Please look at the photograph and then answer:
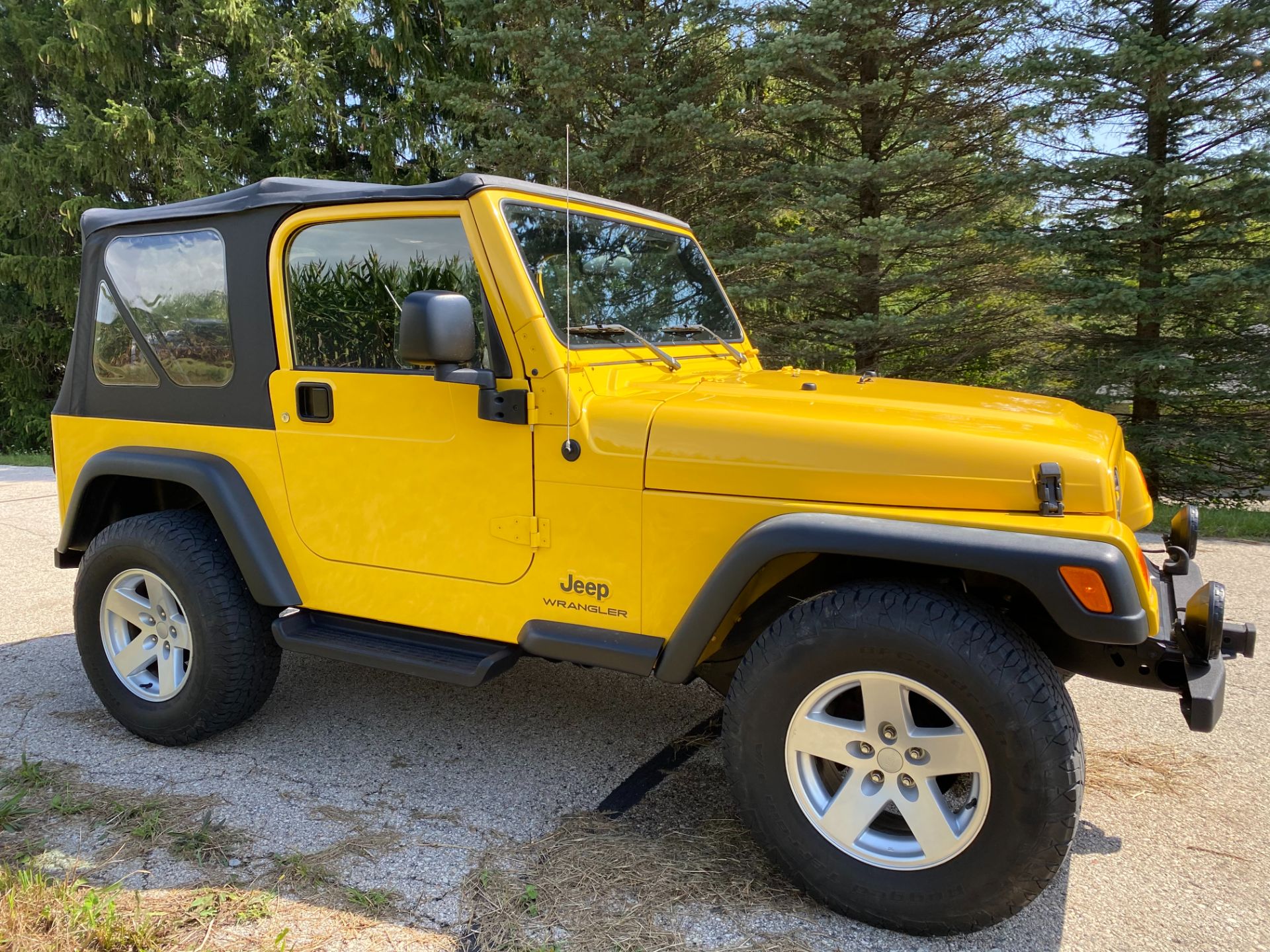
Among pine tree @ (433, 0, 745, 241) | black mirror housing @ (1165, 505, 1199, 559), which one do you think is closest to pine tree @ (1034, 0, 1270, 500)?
pine tree @ (433, 0, 745, 241)

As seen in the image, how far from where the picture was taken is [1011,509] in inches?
88.1

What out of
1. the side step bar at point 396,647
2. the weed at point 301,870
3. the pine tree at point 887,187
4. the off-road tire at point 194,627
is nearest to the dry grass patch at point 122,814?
the weed at point 301,870

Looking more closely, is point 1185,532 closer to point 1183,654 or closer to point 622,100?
point 1183,654

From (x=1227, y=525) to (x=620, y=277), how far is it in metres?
6.08

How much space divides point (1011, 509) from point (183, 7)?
15.7 metres

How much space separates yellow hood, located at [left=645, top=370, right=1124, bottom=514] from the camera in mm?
2240

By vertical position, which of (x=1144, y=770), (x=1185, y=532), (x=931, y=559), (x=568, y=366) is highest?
(x=568, y=366)

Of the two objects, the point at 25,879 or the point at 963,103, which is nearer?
the point at 25,879

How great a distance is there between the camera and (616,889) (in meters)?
2.47

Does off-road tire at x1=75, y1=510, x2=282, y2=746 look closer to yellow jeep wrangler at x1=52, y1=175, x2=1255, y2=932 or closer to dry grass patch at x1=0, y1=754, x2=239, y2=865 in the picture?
yellow jeep wrangler at x1=52, y1=175, x2=1255, y2=932

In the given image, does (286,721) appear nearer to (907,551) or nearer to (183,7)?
(907,551)

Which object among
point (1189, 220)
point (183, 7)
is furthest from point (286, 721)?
point (183, 7)

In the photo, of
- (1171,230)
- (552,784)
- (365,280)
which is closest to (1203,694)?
(552,784)

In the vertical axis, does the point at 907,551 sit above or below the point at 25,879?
above
